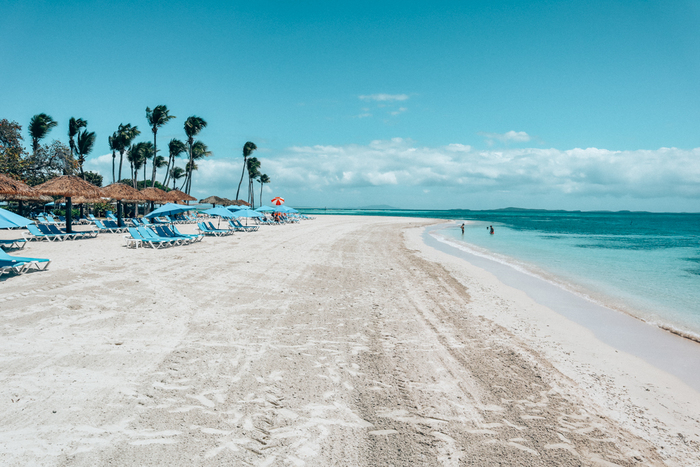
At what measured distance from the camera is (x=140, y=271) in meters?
9.12

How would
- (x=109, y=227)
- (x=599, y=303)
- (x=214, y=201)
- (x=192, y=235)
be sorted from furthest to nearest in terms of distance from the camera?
(x=214, y=201) < (x=109, y=227) < (x=192, y=235) < (x=599, y=303)

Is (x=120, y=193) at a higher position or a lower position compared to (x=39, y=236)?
higher

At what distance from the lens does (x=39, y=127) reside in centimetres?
3050

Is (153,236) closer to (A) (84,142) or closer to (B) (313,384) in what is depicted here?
(B) (313,384)

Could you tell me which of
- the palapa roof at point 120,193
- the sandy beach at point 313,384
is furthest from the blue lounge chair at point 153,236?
the sandy beach at point 313,384

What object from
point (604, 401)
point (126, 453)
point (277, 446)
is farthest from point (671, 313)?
point (126, 453)

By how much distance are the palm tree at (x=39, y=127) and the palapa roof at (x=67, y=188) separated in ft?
65.4

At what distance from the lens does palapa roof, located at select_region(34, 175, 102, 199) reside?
51.6 ft

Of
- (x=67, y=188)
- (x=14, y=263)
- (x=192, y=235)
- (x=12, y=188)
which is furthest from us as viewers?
(x=67, y=188)

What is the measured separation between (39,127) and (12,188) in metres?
22.5

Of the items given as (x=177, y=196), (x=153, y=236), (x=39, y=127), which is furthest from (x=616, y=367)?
(x=39, y=127)

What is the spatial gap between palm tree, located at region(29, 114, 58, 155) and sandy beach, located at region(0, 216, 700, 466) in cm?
3250

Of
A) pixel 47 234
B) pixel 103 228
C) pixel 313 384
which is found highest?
pixel 103 228

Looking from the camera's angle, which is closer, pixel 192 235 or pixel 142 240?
pixel 142 240
